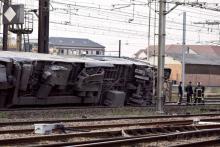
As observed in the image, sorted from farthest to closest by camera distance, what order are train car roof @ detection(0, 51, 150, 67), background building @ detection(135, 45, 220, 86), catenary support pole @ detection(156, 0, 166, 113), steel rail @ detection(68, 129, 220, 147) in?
background building @ detection(135, 45, 220, 86) < train car roof @ detection(0, 51, 150, 67) < catenary support pole @ detection(156, 0, 166, 113) < steel rail @ detection(68, 129, 220, 147)

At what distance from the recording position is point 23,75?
26188mm

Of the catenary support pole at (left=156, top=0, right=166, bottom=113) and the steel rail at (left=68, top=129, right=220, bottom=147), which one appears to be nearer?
the steel rail at (left=68, top=129, right=220, bottom=147)

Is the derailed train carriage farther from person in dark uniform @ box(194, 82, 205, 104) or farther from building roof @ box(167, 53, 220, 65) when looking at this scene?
building roof @ box(167, 53, 220, 65)

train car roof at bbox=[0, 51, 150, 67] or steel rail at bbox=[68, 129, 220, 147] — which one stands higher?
train car roof at bbox=[0, 51, 150, 67]

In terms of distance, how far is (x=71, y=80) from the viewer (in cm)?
2942

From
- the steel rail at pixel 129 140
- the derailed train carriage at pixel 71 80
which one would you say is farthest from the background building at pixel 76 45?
the steel rail at pixel 129 140

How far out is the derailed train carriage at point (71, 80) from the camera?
1030 inches

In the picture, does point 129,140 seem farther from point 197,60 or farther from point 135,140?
point 197,60

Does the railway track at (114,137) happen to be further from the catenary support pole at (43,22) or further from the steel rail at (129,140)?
the catenary support pole at (43,22)

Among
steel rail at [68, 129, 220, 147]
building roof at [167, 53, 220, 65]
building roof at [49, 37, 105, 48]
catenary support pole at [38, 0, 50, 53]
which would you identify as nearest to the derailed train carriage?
catenary support pole at [38, 0, 50, 53]

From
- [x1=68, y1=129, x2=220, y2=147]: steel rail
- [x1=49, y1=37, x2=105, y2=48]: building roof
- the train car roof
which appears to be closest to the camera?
[x1=68, y1=129, x2=220, y2=147]: steel rail

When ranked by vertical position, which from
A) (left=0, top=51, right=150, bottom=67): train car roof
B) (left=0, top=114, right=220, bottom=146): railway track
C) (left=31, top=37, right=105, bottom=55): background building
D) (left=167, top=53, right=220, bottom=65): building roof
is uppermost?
(left=31, top=37, right=105, bottom=55): background building

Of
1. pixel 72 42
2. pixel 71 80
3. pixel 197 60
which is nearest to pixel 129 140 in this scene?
pixel 71 80

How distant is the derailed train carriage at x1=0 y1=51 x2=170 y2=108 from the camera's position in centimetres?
2616
